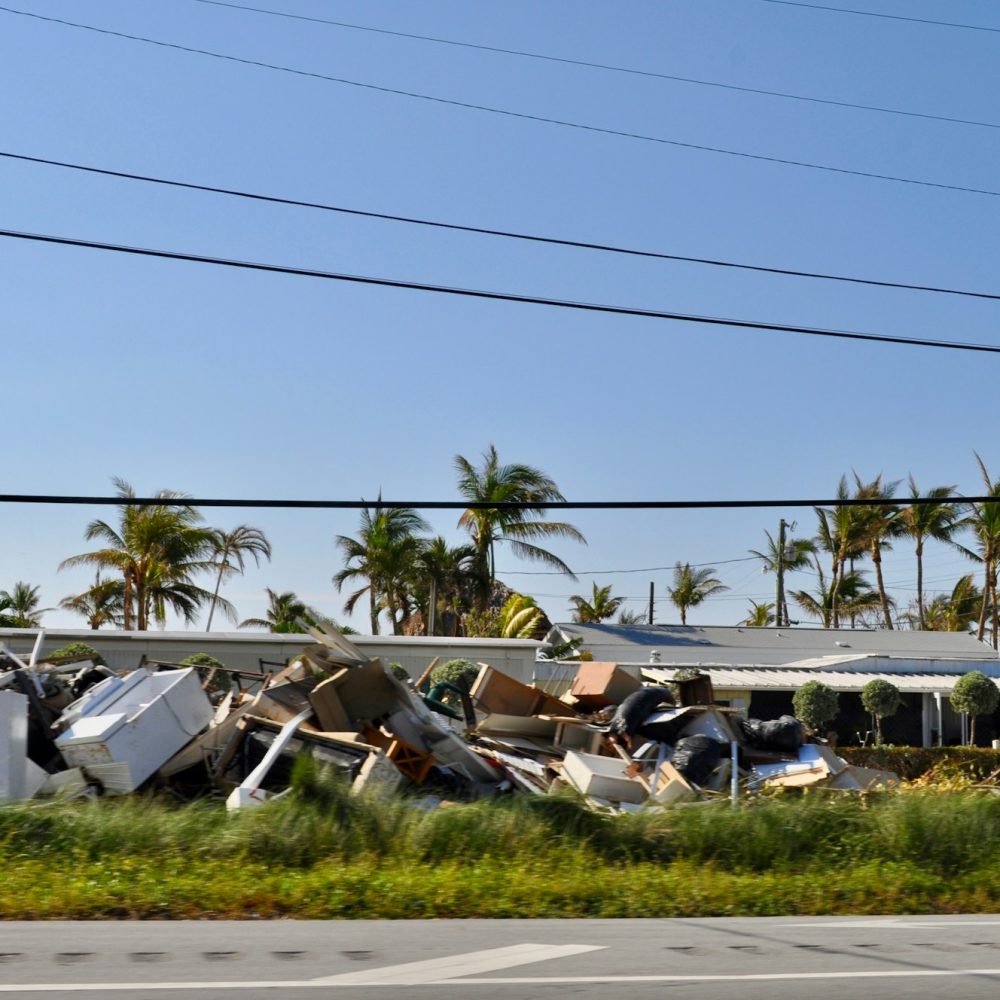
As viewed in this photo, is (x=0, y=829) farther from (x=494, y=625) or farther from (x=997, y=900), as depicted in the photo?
(x=494, y=625)

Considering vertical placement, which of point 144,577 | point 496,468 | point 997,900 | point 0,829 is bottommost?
point 997,900

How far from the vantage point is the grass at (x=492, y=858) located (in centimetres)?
875

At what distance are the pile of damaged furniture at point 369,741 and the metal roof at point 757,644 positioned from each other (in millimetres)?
21413

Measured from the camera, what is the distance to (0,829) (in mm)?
10000

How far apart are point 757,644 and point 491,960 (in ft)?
120

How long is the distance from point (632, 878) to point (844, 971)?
10.9 feet

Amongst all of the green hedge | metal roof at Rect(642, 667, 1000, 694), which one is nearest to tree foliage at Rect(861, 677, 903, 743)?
metal roof at Rect(642, 667, 1000, 694)

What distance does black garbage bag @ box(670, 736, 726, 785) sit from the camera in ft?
48.8

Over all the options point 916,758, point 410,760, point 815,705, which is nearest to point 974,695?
point 815,705

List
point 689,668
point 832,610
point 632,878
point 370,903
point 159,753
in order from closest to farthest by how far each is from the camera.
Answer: point 370,903 → point 632,878 → point 159,753 → point 689,668 → point 832,610

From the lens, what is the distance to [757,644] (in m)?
42.2

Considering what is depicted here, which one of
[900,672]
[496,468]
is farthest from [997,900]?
[496,468]

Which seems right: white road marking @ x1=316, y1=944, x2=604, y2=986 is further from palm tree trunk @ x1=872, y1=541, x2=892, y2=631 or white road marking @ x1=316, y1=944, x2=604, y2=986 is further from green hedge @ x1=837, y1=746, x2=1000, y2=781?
palm tree trunk @ x1=872, y1=541, x2=892, y2=631

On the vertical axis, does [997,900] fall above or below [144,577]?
below
